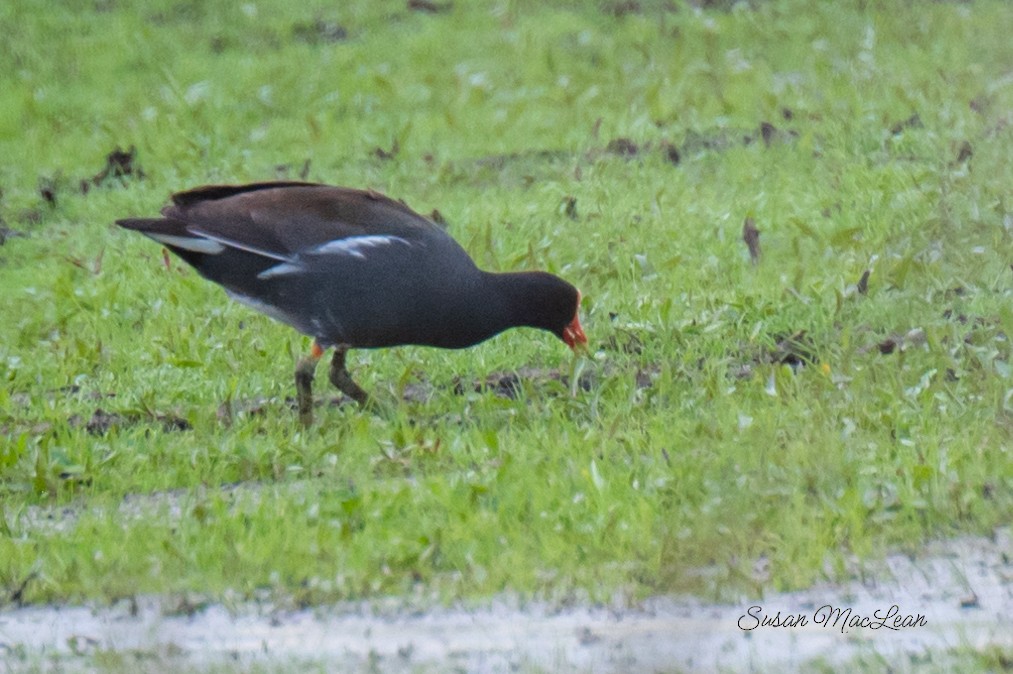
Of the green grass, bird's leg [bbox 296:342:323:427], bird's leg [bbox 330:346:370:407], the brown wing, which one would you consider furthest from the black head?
bird's leg [bbox 296:342:323:427]

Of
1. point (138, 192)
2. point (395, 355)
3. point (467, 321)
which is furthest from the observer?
point (138, 192)

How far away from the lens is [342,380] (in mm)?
6605

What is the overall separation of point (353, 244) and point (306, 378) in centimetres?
52

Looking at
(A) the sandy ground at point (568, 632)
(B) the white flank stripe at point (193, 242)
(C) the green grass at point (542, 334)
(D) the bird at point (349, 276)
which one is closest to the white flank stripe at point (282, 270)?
(D) the bird at point (349, 276)

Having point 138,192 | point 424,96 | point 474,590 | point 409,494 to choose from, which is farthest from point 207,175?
point 474,590

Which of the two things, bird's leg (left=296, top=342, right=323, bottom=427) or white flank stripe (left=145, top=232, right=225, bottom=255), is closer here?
bird's leg (left=296, top=342, right=323, bottom=427)

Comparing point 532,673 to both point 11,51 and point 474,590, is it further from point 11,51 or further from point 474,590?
point 11,51

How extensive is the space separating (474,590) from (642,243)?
3566 millimetres

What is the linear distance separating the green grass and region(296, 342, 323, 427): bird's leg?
8 centimetres

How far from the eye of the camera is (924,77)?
10203 millimetres

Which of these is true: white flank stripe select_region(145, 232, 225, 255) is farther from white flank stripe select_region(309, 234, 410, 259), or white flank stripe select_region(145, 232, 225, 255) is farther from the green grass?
the green grass

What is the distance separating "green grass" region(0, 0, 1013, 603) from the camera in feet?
16.4
